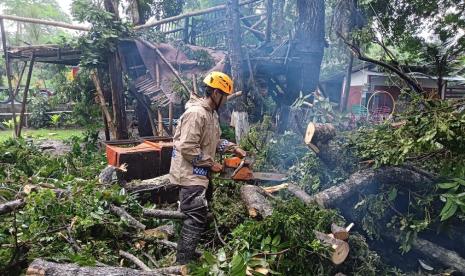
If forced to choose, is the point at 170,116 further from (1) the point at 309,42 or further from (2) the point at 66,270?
(2) the point at 66,270

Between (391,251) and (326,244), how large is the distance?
1255mm

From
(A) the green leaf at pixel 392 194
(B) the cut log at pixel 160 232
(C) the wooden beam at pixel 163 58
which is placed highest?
(C) the wooden beam at pixel 163 58

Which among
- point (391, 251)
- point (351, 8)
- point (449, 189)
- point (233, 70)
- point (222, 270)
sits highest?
point (351, 8)

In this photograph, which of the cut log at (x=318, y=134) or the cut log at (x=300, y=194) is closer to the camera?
the cut log at (x=300, y=194)

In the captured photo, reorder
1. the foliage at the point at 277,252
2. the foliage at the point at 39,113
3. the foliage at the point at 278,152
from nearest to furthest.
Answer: the foliage at the point at 277,252 → the foliage at the point at 278,152 → the foliage at the point at 39,113

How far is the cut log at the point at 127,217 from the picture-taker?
402 cm

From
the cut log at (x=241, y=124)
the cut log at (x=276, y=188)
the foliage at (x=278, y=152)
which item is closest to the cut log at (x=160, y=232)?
the cut log at (x=276, y=188)

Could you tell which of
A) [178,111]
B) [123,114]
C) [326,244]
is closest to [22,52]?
[123,114]

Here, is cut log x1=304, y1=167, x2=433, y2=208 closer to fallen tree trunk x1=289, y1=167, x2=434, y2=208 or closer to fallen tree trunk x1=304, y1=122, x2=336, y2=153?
fallen tree trunk x1=289, y1=167, x2=434, y2=208

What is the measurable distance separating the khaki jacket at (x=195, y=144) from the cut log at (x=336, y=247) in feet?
4.22

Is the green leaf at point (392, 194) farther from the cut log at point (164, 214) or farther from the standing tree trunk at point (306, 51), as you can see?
the standing tree trunk at point (306, 51)

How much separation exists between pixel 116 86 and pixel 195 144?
236 inches

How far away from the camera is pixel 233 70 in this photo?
8383 mm

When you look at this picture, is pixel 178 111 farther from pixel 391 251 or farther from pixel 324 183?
pixel 391 251
